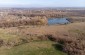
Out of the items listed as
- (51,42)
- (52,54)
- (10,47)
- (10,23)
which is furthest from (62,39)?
(10,23)

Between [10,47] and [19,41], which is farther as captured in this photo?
[19,41]

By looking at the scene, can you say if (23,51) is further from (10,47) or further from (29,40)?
(29,40)

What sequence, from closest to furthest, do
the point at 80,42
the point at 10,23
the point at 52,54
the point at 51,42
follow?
1. the point at 52,54
2. the point at 80,42
3. the point at 51,42
4. the point at 10,23

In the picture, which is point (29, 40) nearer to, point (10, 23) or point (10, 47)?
point (10, 47)

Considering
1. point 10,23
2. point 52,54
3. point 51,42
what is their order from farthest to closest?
point 10,23 < point 51,42 < point 52,54

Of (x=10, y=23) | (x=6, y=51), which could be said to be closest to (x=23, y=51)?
(x=6, y=51)

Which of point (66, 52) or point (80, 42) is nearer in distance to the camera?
point (66, 52)

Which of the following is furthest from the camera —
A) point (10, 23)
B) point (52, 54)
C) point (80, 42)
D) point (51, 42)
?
point (10, 23)

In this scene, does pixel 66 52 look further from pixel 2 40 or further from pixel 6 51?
pixel 2 40
